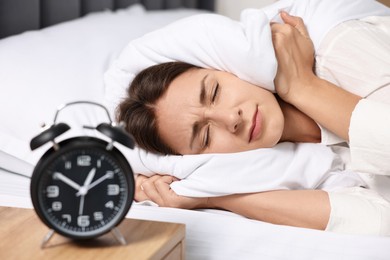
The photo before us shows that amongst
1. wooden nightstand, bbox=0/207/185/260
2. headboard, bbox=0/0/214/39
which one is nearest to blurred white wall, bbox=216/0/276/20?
headboard, bbox=0/0/214/39

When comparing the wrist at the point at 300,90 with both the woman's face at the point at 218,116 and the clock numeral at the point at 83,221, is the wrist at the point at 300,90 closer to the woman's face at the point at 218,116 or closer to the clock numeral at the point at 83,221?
the woman's face at the point at 218,116

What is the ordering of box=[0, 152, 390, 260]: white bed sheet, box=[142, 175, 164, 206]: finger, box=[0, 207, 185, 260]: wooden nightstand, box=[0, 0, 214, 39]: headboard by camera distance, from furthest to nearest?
box=[0, 0, 214, 39]: headboard
box=[142, 175, 164, 206]: finger
box=[0, 152, 390, 260]: white bed sheet
box=[0, 207, 185, 260]: wooden nightstand

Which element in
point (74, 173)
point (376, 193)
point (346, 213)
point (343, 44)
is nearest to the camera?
point (74, 173)

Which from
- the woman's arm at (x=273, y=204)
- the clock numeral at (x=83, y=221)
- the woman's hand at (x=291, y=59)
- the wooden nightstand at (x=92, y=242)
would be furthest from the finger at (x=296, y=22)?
the clock numeral at (x=83, y=221)

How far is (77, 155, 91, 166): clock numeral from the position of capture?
104 centimetres

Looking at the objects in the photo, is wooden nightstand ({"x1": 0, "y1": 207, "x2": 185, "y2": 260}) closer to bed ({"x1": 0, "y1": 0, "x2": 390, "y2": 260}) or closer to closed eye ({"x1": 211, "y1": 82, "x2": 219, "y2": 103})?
bed ({"x1": 0, "y1": 0, "x2": 390, "y2": 260})

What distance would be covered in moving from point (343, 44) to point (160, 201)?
54 cm

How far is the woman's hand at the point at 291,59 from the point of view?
1.55m

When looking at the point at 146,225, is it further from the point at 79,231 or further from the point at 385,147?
the point at 385,147

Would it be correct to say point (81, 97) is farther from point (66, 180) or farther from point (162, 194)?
point (66, 180)

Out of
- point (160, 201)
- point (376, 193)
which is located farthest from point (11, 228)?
point (376, 193)

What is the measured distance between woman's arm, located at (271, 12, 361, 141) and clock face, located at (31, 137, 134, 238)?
1.94ft

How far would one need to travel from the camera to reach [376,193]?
1457 millimetres

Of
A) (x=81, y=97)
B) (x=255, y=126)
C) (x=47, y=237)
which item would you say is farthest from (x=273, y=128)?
(x=47, y=237)
